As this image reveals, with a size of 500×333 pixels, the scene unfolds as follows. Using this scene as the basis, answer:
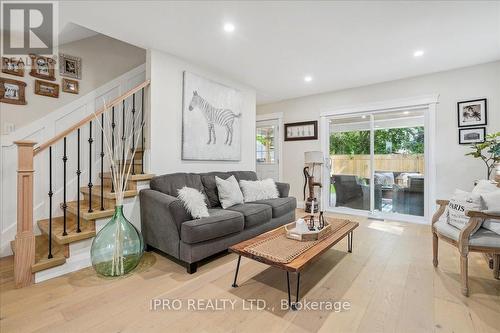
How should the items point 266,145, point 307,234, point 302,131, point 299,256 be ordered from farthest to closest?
point 266,145 → point 302,131 → point 307,234 → point 299,256

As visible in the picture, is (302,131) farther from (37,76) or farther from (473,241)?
(37,76)

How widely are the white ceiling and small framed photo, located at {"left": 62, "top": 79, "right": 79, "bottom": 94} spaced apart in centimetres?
87

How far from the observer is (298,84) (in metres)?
4.33

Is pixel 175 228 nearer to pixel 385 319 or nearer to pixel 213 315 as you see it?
pixel 213 315

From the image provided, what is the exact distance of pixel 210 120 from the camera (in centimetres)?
358

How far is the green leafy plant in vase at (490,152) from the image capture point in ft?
9.22

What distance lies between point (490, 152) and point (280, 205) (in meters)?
2.71

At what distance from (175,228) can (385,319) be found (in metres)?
1.80

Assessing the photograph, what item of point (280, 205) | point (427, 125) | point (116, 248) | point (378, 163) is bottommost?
point (116, 248)

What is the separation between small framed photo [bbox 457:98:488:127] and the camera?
334cm

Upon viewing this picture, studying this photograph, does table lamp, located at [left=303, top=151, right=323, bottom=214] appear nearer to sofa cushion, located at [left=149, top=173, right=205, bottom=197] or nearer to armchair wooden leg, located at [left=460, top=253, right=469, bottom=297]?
sofa cushion, located at [left=149, top=173, right=205, bottom=197]

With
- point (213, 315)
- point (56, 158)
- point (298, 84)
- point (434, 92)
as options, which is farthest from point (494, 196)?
point (56, 158)

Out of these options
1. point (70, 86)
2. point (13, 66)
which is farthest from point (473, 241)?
point (13, 66)

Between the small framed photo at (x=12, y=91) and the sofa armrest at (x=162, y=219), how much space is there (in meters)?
1.74
